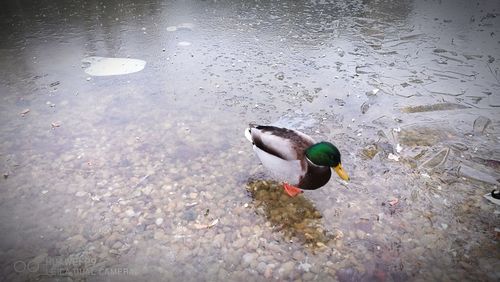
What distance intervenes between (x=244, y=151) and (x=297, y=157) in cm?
84

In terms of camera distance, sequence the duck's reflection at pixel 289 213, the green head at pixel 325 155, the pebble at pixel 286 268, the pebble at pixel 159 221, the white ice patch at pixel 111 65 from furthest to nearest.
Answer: the white ice patch at pixel 111 65 < the pebble at pixel 159 221 < the duck's reflection at pixel 289 213 < the green head at pixel 325 155 < the pebble at pixel 286 268

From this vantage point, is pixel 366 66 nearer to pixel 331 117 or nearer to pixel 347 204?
pixel 331 117

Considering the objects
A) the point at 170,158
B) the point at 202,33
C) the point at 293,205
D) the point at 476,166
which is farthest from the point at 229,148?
the point at 202,33

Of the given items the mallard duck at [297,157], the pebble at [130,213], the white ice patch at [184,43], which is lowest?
the pebble at [130,213]

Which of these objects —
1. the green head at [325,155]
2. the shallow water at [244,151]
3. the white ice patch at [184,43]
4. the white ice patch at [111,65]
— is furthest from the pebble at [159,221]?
the white ice patch at [184,43]

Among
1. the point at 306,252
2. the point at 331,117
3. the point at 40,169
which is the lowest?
the point at 40,169

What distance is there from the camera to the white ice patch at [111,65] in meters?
4.29

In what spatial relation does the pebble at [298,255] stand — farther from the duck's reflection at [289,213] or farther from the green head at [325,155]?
the green head at [325,155]

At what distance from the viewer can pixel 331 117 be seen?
11.3 feet

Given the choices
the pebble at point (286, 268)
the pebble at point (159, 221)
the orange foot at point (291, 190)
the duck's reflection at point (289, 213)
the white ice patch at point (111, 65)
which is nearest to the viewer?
the pebble at point (286, 268)

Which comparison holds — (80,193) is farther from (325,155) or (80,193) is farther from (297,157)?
(325,155)

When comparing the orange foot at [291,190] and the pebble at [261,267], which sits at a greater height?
the orange foot at [291,190]

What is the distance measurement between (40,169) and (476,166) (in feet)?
12.6

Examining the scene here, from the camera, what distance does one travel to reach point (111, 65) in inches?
175
